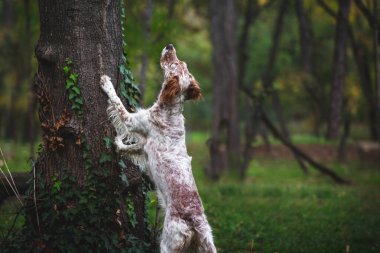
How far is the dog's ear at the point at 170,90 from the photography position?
18.6ft

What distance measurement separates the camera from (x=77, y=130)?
5680mm

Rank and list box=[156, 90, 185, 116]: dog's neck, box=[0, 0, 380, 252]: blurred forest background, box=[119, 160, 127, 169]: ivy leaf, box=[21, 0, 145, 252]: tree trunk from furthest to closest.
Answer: box=[0, 0, 380, 252]: blurred forest background → box=[119, 160, 127, 169]: ivy leaf → box=[156, 90, 185, 116]: dog's neck → box=[21, 0, 145, 252]: tree trunk

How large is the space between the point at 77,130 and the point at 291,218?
15.8ft

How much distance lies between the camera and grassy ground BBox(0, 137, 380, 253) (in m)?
7.74

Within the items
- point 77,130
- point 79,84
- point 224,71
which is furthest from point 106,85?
point 224,71

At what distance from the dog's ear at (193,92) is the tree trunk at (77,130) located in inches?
35.2

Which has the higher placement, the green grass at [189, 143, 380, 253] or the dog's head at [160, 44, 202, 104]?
the dog's head at [160, 44, 202, 104]

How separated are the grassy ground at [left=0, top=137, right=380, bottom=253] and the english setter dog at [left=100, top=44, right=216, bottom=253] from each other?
7.06ft

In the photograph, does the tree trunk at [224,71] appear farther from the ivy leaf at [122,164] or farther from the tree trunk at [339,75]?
the ivy leaf at [122,164]

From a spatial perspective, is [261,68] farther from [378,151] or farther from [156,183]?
[156,183]

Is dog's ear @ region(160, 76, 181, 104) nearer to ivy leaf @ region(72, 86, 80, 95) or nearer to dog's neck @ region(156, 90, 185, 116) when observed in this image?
dog's neck @ region(156, 90, 185, 116)

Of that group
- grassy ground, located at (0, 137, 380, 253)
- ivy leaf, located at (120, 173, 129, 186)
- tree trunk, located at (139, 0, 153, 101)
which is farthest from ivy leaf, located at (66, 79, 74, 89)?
tree trunk, located at (139, 0, 153, 101)

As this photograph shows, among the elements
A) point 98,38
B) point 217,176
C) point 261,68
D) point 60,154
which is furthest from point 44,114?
point 261,68

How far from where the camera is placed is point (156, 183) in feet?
18.0
